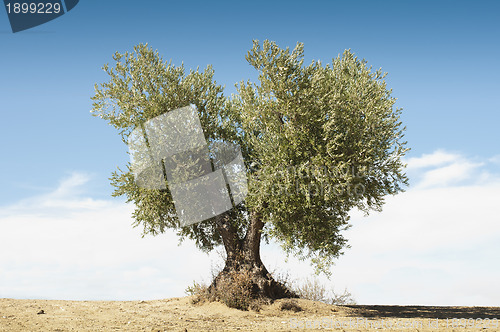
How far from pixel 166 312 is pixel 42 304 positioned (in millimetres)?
6010

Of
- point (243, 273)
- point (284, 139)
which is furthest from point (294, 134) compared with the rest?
point (243, 273)

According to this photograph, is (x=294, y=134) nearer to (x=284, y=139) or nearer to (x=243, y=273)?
(x=284, y=139)

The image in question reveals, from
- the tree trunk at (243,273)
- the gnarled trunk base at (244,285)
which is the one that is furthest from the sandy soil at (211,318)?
the tree trunk at (243,273)

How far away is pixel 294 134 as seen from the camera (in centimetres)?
1902

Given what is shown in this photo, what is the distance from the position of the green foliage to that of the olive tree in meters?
0.05

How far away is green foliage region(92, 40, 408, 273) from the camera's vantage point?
62.0 feet

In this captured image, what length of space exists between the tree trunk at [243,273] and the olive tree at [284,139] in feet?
0.20

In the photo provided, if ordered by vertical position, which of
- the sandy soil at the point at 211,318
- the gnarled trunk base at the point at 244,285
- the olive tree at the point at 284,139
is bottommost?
the sandy soil at the point at 211,318

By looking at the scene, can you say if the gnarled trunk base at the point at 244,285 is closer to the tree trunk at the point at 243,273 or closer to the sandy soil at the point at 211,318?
the tree trunk at the point at 243,273

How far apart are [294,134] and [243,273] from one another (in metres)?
7.76

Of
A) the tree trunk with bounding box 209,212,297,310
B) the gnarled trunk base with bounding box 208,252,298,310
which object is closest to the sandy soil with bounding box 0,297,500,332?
the gnarled trunk base with bounding box 208,252,298,310

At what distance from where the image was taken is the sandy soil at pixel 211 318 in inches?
609

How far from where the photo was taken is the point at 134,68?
2166 cm

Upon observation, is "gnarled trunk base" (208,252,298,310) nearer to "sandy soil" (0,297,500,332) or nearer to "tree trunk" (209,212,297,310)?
"tree trunk" (209,212,297,310)
